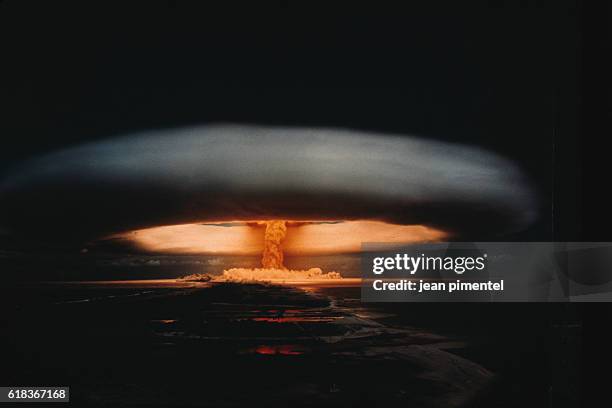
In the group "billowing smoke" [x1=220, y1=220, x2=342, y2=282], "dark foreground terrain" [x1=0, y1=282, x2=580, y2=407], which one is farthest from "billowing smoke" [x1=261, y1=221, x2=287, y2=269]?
"dark foreground terrain" [x1=0, y1=282, x2=580, y2=407]

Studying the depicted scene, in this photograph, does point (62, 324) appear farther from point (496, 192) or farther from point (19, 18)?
point (496, 192)

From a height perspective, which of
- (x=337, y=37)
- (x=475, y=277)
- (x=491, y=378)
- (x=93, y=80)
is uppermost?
(x=337, y=37)

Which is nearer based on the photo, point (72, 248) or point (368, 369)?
point (368, 369)

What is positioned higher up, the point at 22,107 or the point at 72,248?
the point at 22,107

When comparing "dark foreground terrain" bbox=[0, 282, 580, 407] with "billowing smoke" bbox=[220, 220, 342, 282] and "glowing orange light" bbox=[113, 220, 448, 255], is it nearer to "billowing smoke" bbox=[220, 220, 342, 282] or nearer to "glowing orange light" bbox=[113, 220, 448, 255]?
"billowing smoke" bbox=[220, 220, 342, 282]

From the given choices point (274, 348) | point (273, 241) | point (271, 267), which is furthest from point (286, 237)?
point (274, 348)

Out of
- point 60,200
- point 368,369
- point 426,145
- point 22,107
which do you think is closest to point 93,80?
point 22,107

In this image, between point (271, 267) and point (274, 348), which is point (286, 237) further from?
point (274, 348)
